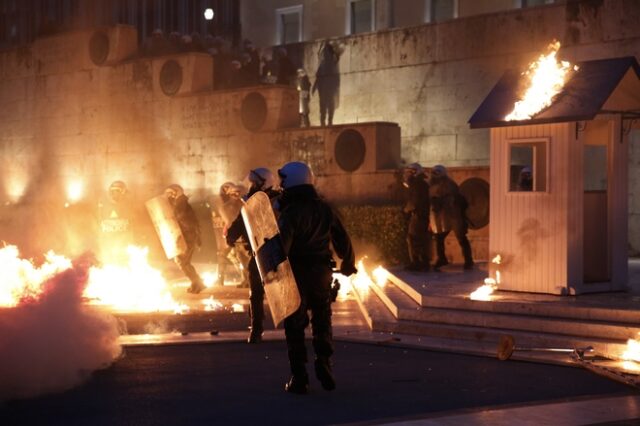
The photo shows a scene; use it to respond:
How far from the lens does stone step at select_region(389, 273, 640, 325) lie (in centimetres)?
1230

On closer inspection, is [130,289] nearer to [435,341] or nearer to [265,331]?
[265,331]

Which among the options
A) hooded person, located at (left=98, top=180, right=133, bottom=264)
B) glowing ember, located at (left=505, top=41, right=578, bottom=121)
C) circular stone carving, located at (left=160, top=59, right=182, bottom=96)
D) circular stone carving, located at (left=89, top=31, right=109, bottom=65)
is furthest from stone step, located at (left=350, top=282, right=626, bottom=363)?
circular stone carving, located at (left=89, top=31, right=109, bottom=65)

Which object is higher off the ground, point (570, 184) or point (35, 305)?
point (570, 184)

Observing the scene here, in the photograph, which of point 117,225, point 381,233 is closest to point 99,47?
point 117,225

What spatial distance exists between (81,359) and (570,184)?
264 inches

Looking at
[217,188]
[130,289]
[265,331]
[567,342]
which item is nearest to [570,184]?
[567,342]

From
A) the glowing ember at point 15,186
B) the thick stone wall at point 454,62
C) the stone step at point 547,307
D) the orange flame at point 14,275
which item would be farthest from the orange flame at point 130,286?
the glowing ember at point 15,186

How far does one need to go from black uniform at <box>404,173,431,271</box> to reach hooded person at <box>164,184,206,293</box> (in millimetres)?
3826

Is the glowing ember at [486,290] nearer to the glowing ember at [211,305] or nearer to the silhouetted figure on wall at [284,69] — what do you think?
the glowing ember at [211,305]

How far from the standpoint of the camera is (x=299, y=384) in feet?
31.6

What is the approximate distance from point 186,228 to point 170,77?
962 centimetres

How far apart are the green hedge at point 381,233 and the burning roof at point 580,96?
636 centimetres

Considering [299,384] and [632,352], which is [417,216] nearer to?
[632,352]

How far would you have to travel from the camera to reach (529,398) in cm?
958
